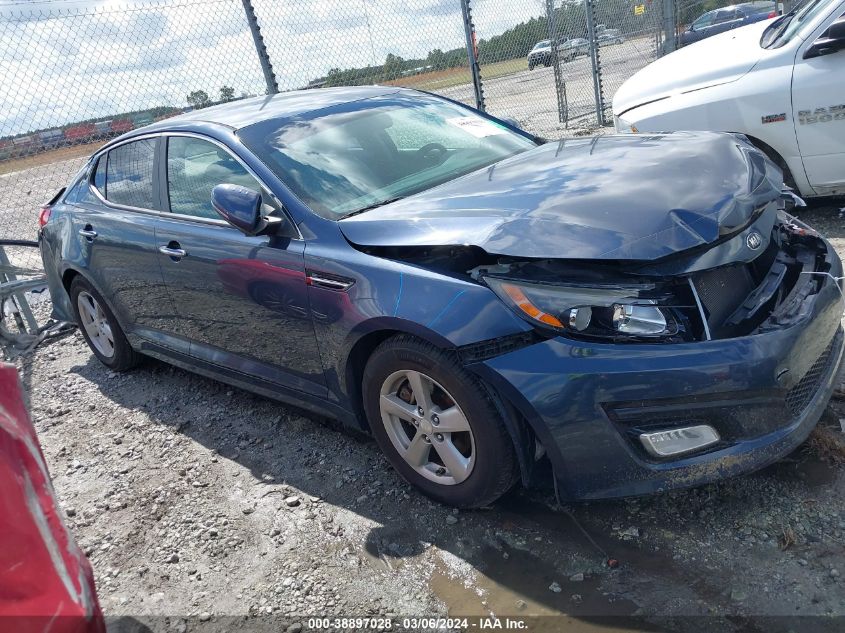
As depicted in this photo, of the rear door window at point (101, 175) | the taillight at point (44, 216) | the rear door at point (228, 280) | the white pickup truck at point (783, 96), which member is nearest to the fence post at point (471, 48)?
the white pickup truck at point (783, 96)

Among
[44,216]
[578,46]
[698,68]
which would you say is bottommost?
[44,216]

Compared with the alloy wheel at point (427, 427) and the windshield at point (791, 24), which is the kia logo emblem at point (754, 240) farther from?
the windshield at point (791, 24)

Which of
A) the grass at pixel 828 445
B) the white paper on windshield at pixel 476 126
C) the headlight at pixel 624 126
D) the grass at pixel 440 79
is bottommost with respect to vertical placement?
the grass at pixel 828 445

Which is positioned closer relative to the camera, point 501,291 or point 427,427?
point 501,291

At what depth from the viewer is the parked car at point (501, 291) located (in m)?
2.40

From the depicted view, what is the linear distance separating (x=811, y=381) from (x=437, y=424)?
4.61 ft

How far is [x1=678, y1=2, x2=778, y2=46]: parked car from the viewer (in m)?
18.7

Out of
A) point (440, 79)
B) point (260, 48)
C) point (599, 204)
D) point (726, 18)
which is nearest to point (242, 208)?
point (599, 204)

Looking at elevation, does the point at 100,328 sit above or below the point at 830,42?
below

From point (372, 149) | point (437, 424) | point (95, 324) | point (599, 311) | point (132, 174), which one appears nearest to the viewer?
point (599, 311)

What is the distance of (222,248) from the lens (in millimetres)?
3520

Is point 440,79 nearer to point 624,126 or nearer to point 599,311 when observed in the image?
point 624,126

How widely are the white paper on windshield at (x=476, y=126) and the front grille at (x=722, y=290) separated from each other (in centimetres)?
183

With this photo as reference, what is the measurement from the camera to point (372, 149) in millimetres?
3629
